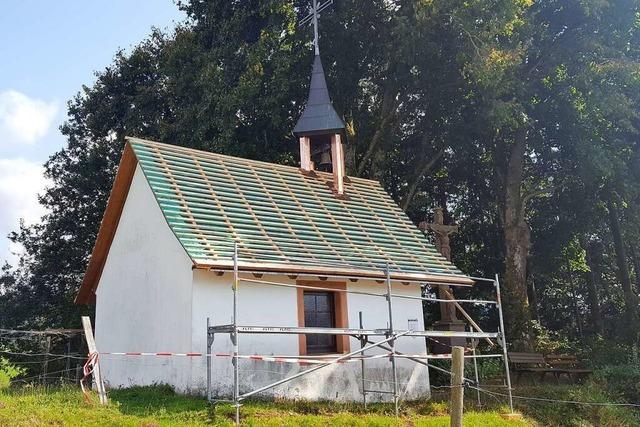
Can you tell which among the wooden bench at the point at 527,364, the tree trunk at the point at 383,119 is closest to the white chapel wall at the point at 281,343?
the wooden bench at the point at 527,364

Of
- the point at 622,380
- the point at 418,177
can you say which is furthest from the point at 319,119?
the point at 622,380

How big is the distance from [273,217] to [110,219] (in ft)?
13.9

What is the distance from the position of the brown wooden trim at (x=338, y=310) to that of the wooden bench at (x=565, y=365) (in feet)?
24.9

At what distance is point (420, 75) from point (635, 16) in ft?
25.7

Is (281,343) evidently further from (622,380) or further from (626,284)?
(626,284)

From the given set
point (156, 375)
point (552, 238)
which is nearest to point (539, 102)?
point (552, 238)

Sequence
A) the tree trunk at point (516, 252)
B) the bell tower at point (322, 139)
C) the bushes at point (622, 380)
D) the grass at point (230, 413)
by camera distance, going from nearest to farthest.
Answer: the grass at point (230, 413) < the bushes at point (622, 380) < the bell tower at point (322, 139) < the tree trunk at point (516, 252)

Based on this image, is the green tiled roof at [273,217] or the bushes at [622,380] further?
the bushes at [622,380]

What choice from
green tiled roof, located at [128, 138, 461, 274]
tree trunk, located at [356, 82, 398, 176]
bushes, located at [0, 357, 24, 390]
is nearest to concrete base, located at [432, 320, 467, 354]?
green tiled roof, located at [128, 138, 461, 274]

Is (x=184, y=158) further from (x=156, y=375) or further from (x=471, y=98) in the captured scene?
(x=471, y=98)

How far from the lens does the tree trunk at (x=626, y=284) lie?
2262 cm

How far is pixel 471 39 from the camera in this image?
2089 cm

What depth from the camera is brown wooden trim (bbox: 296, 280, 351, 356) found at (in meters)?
13.6

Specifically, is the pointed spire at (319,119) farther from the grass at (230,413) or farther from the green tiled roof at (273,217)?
the grass at (230,413)
